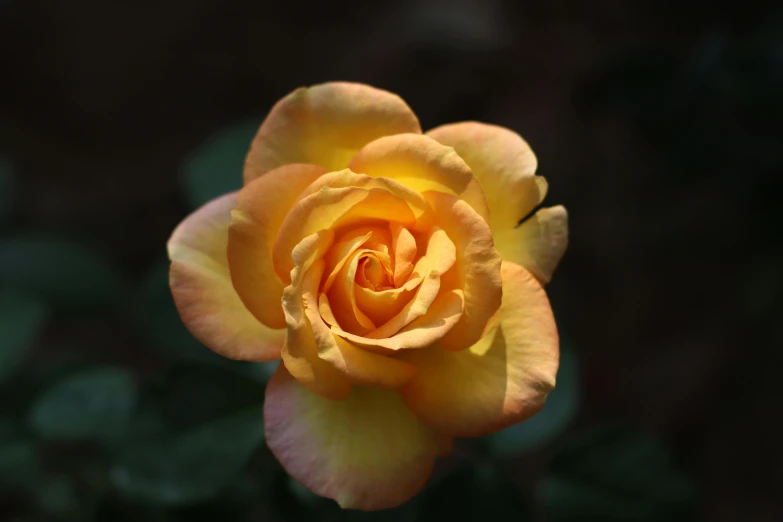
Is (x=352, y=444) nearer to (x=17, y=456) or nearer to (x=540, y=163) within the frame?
(x=17, y=456)

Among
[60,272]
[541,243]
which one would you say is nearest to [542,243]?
[541,243]

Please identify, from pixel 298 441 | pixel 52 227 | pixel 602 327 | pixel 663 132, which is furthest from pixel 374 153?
pixel 52 227

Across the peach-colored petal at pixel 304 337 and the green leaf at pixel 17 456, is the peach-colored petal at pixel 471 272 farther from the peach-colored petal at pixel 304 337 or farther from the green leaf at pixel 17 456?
the green leaf at pixel 17 456

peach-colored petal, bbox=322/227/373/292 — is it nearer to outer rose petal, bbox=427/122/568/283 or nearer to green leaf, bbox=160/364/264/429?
outer rose petal, bbox=427/122/568/283

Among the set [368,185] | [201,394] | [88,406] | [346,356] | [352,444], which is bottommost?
[88,406]

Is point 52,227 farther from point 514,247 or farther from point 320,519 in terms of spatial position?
point 514,247
